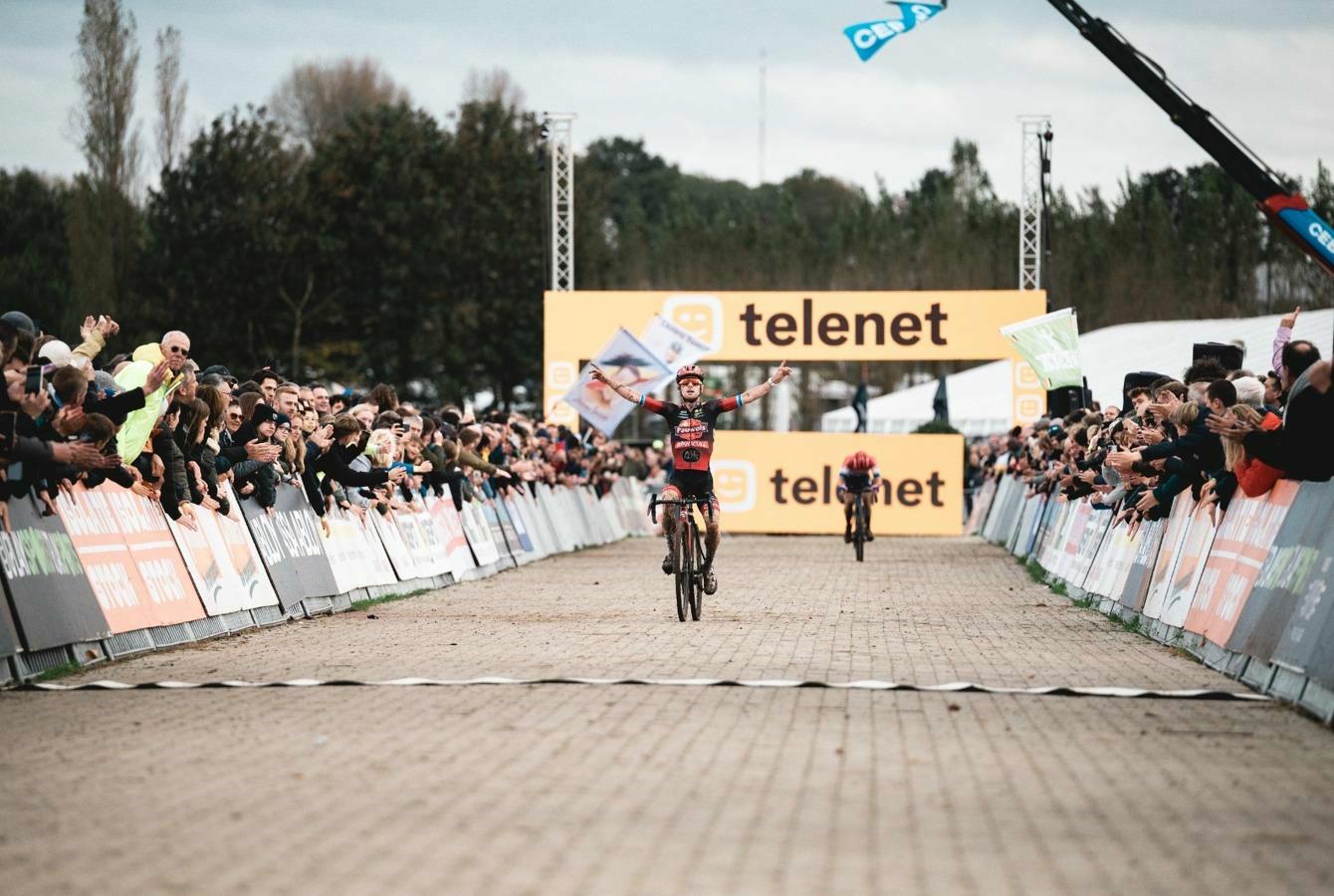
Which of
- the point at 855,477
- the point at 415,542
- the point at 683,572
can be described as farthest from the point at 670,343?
the point at 683,572

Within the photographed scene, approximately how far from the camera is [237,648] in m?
14.3

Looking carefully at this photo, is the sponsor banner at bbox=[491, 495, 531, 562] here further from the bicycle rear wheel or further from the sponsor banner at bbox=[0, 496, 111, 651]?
the sponsor banner at bbox=[0, 496, 111, 651]

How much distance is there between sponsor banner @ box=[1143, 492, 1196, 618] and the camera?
15.7 meters

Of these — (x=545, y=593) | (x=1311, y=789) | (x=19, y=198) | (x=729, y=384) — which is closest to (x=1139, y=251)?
(x=729, y=384)

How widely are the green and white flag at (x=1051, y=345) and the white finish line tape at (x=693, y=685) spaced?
714 inches

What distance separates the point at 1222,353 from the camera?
19516 mm

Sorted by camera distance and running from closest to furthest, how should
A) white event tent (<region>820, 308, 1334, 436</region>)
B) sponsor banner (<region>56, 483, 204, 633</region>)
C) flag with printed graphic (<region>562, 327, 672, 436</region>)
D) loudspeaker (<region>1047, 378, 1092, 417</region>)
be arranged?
sponsor banner (<region>56, 483, 204, 633</region>) < loudspeaker (<region>1047, 378, 1092, 417</region>) < flag with printed graphic (<region>562, 327, 672, 436</region>) < white event tent (<region>820, 308, 1334, 436</region>)

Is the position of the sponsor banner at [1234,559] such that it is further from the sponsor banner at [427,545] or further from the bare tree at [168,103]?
the bare tree at [168,103]

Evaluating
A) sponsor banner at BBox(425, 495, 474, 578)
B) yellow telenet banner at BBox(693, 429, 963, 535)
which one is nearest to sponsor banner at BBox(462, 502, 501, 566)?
sponsor banner at BBox(425, 495, 474, 578)

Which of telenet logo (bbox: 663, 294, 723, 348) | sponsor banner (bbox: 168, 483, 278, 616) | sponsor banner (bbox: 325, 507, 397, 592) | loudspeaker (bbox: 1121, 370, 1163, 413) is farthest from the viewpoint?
telenet logo (bbox: 663, 294, 723, 348)

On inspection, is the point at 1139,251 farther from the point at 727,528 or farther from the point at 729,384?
the point at 727,528

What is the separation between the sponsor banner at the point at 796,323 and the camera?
1640 inches

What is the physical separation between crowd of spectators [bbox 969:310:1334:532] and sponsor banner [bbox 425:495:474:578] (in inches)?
287

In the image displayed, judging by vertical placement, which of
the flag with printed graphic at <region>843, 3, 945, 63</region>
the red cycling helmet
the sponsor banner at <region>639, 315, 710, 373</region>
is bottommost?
the red cycling helmet
